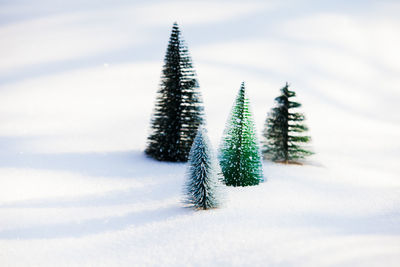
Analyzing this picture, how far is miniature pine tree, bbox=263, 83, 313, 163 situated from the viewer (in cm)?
1488

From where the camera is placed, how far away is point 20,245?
8188 mm

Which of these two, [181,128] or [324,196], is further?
[181,128]

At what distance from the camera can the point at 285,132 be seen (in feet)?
48.8

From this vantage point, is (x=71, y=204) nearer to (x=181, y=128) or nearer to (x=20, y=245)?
(x=20, y=245)

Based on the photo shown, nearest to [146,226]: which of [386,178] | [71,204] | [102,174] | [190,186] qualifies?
[190,186]

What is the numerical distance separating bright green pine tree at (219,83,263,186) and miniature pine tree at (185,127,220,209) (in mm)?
1563

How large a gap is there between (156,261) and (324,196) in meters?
5.91

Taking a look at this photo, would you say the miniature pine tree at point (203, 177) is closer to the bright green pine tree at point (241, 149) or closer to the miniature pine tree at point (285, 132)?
the bright green pine tree at point (241, 149)

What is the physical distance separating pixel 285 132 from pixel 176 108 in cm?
448

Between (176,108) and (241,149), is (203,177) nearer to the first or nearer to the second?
(241,149)

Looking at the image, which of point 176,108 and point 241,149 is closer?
point 241,149

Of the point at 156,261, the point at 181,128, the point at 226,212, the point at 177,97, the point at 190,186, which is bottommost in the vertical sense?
the point at 156,261

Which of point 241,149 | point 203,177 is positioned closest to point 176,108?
point 241,149

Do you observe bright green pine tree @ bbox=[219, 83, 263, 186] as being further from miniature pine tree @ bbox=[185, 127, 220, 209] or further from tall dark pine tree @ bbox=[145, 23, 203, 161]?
tall dark pine tree @ bbox=[145, 23, 203, 161]
